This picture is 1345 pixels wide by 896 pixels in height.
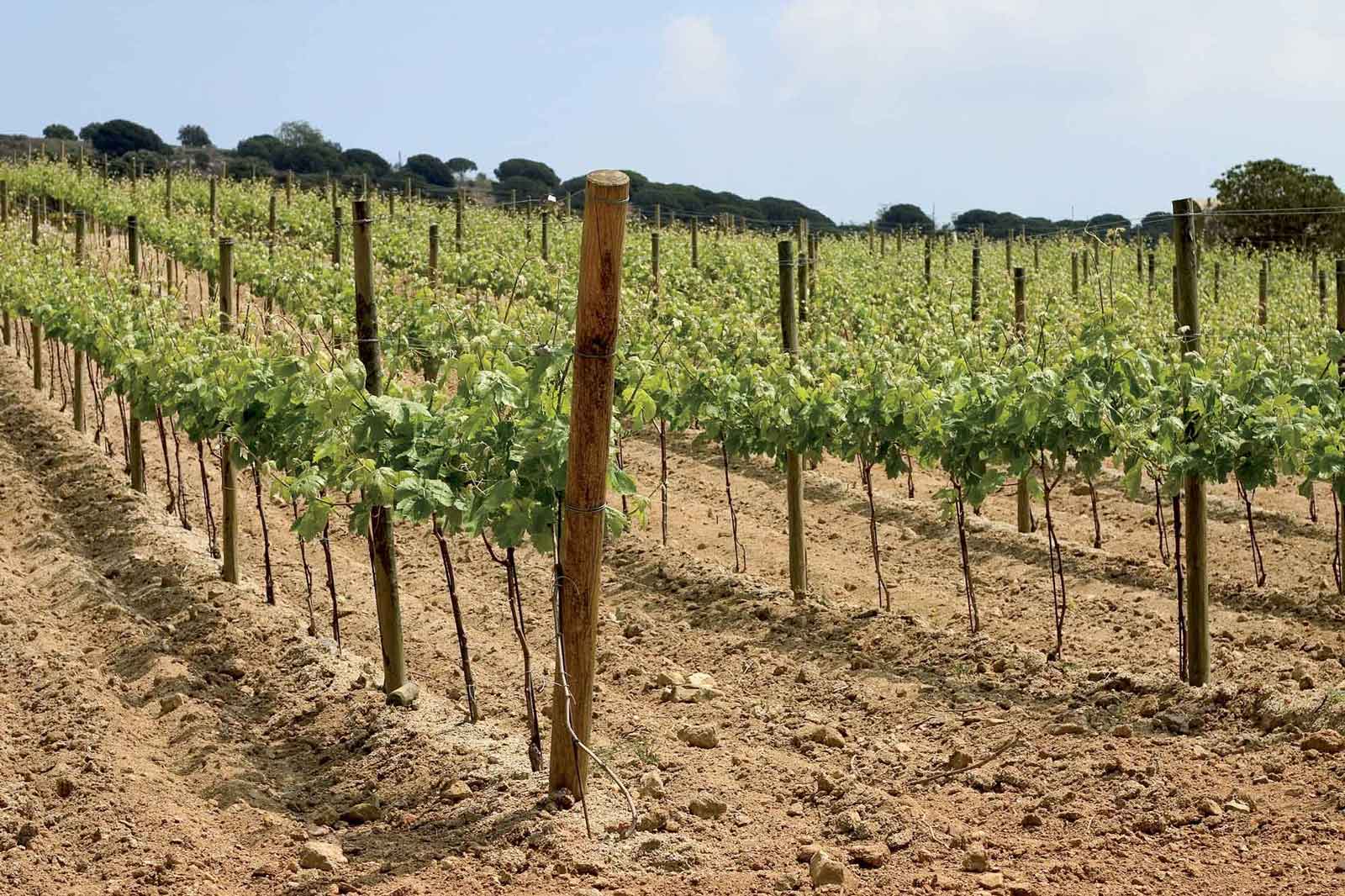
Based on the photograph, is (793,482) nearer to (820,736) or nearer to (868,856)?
(820,736)

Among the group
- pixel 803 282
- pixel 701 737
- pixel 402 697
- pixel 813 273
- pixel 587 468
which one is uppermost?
pixel 813 273

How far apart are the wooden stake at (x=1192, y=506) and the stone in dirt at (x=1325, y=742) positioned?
35.4 inches

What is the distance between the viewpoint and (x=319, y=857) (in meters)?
5.12

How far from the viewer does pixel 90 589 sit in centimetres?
888

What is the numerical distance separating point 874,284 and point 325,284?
8.35m

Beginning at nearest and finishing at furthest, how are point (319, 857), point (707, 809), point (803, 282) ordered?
point (319, 857) < point (707, 809) < point (803, 282)

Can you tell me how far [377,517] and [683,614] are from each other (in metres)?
2.63

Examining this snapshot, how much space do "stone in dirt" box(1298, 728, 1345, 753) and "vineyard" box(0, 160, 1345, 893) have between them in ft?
0.04

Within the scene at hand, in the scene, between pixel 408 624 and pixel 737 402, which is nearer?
pixel 408 624

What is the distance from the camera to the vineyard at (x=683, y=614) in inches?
199

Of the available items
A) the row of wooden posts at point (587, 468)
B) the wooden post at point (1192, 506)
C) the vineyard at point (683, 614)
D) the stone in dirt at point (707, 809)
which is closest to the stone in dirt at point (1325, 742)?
the vineyard at point (683, 614)

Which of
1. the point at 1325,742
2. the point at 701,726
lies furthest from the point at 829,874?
the point at 1325,742

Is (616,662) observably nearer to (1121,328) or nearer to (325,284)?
(1121,328)

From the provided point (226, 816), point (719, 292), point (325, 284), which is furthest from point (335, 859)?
point (719, 292)
